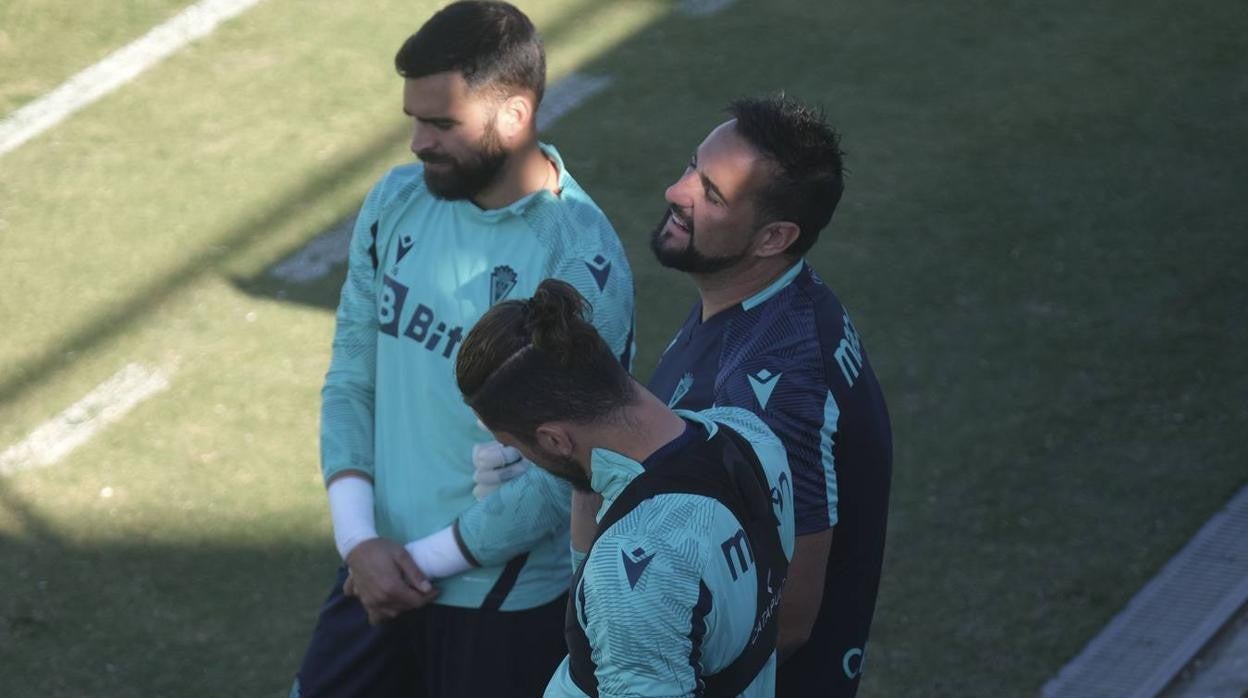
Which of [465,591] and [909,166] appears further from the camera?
[909,166]

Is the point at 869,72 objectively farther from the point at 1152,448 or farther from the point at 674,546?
the point at 674,546

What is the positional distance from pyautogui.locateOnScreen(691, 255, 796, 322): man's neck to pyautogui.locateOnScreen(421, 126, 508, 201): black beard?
0.60 meters

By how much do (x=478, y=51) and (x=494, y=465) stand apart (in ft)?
3.22

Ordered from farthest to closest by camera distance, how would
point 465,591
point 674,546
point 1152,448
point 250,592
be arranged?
point 1152,448 → point 250,592 → point 465,591 → point 674,546

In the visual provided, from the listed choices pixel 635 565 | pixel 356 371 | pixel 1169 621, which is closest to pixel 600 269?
pixel 356 371

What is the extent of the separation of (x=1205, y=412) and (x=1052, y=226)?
1.56 m

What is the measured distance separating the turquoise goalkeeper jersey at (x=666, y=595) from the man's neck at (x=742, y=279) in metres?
0.87

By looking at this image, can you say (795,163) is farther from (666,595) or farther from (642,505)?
(666,595)

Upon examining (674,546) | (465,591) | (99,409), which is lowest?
(99,409)

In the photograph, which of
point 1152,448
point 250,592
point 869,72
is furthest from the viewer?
point 869,72

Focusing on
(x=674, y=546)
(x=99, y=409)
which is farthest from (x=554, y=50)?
(x=674, y=546)

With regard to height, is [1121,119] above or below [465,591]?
below

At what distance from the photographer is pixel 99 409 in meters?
6.54

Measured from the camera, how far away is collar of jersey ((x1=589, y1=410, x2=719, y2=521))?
258cm
